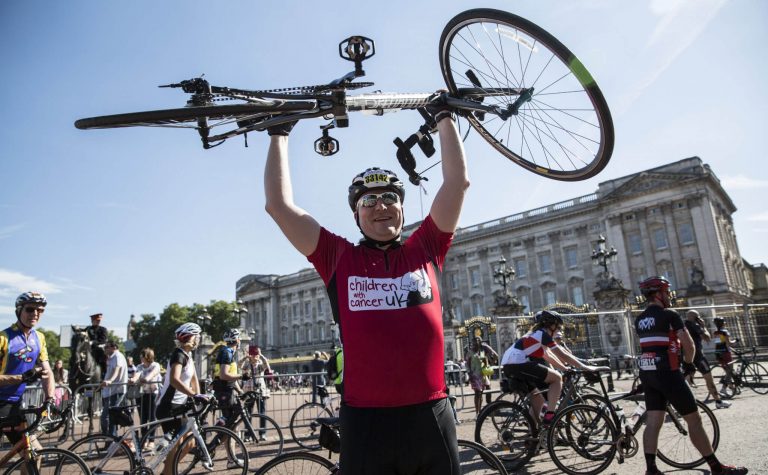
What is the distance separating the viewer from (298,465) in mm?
3594

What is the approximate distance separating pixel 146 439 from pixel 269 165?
5.19m

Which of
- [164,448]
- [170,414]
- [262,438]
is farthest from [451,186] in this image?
[262,438]

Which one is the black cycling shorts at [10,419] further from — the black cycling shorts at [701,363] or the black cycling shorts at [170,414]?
the black cycling shorts at [701,363]

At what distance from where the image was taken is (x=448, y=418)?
2338 mm

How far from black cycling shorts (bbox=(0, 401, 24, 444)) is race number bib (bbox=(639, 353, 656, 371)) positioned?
22.0 ft

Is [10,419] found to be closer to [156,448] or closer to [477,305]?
[156,448]

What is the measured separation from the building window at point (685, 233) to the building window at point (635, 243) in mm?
3746

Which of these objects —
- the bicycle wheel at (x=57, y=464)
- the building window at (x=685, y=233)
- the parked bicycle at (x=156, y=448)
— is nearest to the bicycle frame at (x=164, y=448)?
the parked bicycle at (x=156, y=448)

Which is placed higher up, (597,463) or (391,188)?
(391,188)

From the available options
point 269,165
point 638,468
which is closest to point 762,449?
point 638,468

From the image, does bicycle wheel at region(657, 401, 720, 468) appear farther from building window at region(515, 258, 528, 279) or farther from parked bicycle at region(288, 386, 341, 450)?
building window at region(515, 258, 528, 279)

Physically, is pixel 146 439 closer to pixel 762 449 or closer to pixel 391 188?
pixel 391 188

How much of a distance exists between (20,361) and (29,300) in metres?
0.65

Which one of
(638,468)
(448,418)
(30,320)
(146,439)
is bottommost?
(638,468)
